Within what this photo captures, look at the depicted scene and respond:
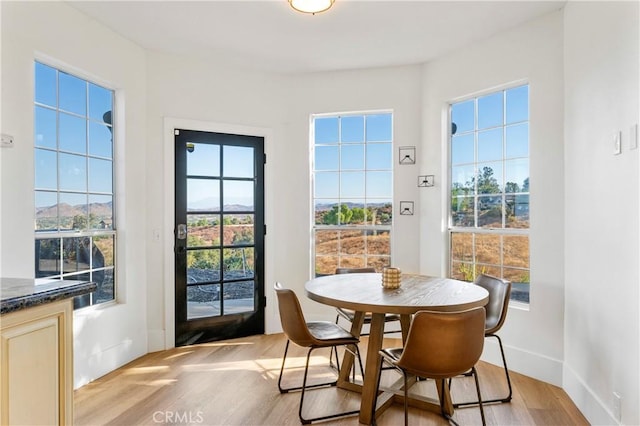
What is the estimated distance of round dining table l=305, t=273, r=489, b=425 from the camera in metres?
2.24

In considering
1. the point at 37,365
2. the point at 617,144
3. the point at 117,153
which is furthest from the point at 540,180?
the point at 117,153

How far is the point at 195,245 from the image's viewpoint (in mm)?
3957

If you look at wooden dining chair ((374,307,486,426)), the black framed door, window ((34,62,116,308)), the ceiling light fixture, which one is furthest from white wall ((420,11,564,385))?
window ((34,62,116,308))

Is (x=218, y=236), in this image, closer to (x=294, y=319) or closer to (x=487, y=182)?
(x=294, y=319)

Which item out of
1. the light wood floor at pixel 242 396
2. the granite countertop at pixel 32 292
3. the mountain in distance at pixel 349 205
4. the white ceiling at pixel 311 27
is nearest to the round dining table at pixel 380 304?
the light wood floor at pixel 242 396

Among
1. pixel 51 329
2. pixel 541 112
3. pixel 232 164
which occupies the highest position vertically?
pixel 541 112

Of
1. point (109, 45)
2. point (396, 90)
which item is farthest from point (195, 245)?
point (396, 90)

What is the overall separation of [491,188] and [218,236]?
264 centimetres

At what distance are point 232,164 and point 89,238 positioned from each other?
1.49 meters

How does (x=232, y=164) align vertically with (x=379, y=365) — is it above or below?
above

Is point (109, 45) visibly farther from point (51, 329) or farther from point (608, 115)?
point (608, 115)

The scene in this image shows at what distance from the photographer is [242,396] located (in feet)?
9.06

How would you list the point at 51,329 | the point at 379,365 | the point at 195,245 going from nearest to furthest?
the point at 51,329 < the point at 379,365 < the point at 195,245

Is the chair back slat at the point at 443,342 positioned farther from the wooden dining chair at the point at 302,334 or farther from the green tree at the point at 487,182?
the green tree at the point at 487,182
